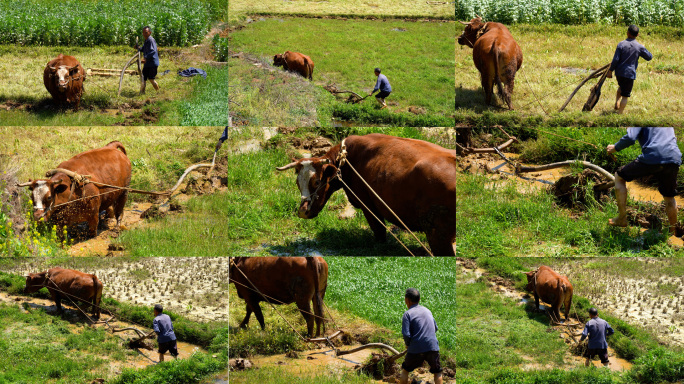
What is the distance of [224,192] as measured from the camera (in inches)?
410

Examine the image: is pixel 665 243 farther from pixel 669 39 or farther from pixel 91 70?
pixel 91 70

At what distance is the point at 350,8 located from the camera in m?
20.3

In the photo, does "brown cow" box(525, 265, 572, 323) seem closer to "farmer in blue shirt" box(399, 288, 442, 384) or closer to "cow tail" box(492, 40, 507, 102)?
"farmer in blue shirt" box(399, 288, 442, 384)

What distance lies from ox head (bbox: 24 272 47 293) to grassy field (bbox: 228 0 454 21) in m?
10.2

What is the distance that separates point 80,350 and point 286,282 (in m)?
3.06

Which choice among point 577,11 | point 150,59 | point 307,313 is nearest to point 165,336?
point 307,313

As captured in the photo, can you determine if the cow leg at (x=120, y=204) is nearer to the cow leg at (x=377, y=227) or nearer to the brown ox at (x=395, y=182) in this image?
the brown ox at (x=395, y=182)

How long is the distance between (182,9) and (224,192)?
732cm

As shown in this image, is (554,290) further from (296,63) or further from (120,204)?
(296,63)

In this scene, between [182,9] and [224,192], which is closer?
[224,192]

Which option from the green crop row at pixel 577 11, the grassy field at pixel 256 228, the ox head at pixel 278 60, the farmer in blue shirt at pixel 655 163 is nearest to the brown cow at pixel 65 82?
the grassy field at pixel 256 228

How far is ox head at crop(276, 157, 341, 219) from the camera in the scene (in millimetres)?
9203

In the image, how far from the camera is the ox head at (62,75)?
37.9 ft

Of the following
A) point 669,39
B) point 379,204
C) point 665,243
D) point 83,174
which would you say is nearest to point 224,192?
point 83,174
